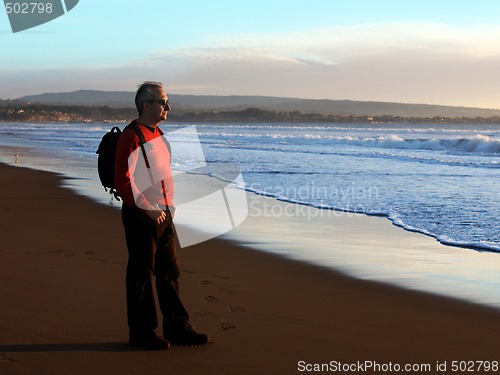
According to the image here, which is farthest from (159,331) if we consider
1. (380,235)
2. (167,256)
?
A: (380,235)

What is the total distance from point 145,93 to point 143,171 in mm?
491

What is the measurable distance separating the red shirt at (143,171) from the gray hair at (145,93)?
0.14m

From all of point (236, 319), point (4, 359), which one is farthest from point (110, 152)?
point (236, 319)

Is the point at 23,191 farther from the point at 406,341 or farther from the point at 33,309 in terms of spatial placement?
the point at 406,341

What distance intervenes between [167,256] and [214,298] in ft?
4.19

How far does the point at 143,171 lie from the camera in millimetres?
4691

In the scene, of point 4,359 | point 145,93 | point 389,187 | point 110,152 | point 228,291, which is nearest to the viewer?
point 4,359

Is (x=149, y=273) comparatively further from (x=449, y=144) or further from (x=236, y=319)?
(x=449, y=144)

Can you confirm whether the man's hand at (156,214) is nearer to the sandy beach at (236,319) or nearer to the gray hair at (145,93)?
the gray hair at (145,93)

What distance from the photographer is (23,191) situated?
15172 mm

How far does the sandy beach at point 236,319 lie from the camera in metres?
4.47

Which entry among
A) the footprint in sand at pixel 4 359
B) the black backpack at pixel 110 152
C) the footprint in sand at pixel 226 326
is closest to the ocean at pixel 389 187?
the footprint in sand at pixel 226 326

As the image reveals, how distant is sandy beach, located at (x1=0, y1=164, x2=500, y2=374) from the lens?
4473 millimetres

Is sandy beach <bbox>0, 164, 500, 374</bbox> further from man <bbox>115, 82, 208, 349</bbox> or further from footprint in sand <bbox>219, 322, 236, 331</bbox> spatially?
man <bbox>115, 82, 208, 349</bbox>
